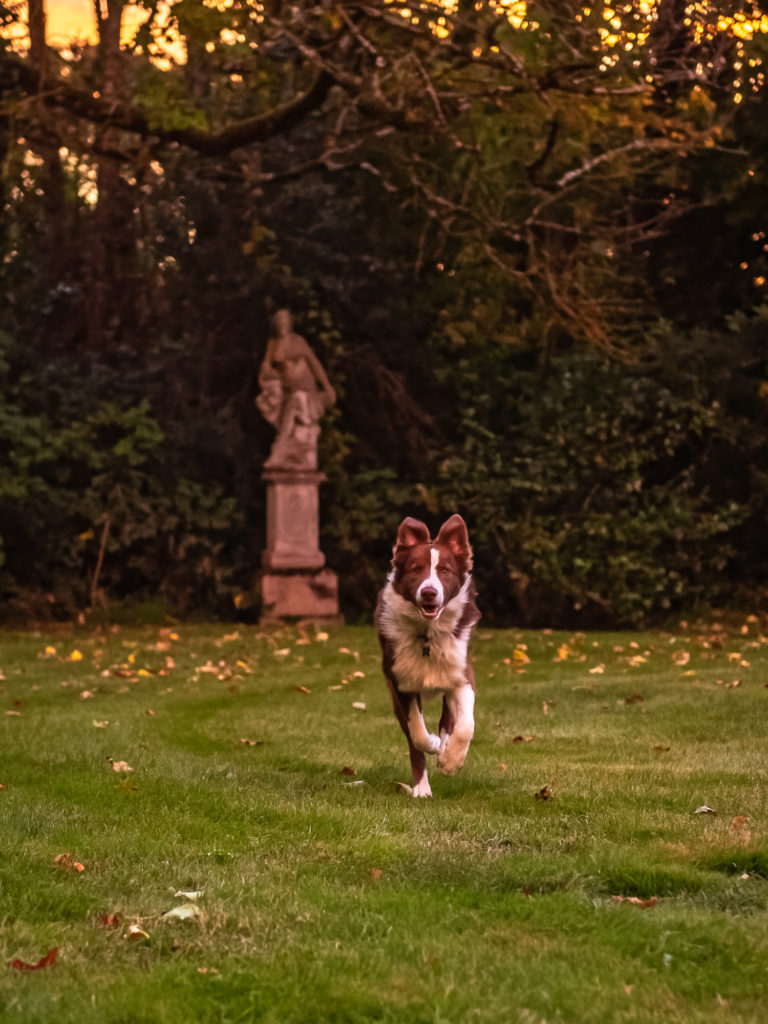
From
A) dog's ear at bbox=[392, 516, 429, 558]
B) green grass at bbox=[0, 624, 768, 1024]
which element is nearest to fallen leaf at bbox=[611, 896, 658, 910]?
green grass at bbox=[0, 624, 768, 1024]

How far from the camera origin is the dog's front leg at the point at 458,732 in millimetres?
7711

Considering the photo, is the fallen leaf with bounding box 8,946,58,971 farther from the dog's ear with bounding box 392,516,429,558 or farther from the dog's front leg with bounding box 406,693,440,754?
the dog's ear with bounding box 392,516,429,558

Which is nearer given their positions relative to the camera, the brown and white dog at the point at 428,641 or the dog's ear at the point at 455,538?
the brown and white dog at the point at 428,641

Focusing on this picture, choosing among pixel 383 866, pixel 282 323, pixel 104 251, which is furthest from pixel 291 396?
pixel 383 866

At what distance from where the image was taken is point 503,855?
5.93 metres

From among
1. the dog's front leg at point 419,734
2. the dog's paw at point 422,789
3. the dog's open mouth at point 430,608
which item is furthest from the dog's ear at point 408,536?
the dog's paw at point 422,789

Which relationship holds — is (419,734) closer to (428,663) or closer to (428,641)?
(428,663)

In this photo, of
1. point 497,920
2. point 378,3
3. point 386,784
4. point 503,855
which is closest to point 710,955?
point 497,920

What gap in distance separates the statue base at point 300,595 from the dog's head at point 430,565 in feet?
44.2

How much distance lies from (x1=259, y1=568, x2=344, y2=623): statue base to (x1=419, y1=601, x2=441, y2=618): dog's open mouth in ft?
45.4

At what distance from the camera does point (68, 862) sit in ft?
19.4

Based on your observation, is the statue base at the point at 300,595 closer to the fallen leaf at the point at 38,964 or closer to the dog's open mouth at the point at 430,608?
the dog's open mouth at the point at 430,608

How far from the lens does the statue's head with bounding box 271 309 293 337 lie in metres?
22.0

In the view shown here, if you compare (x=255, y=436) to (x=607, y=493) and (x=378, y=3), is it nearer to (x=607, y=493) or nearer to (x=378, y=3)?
(x=607, y=493)
